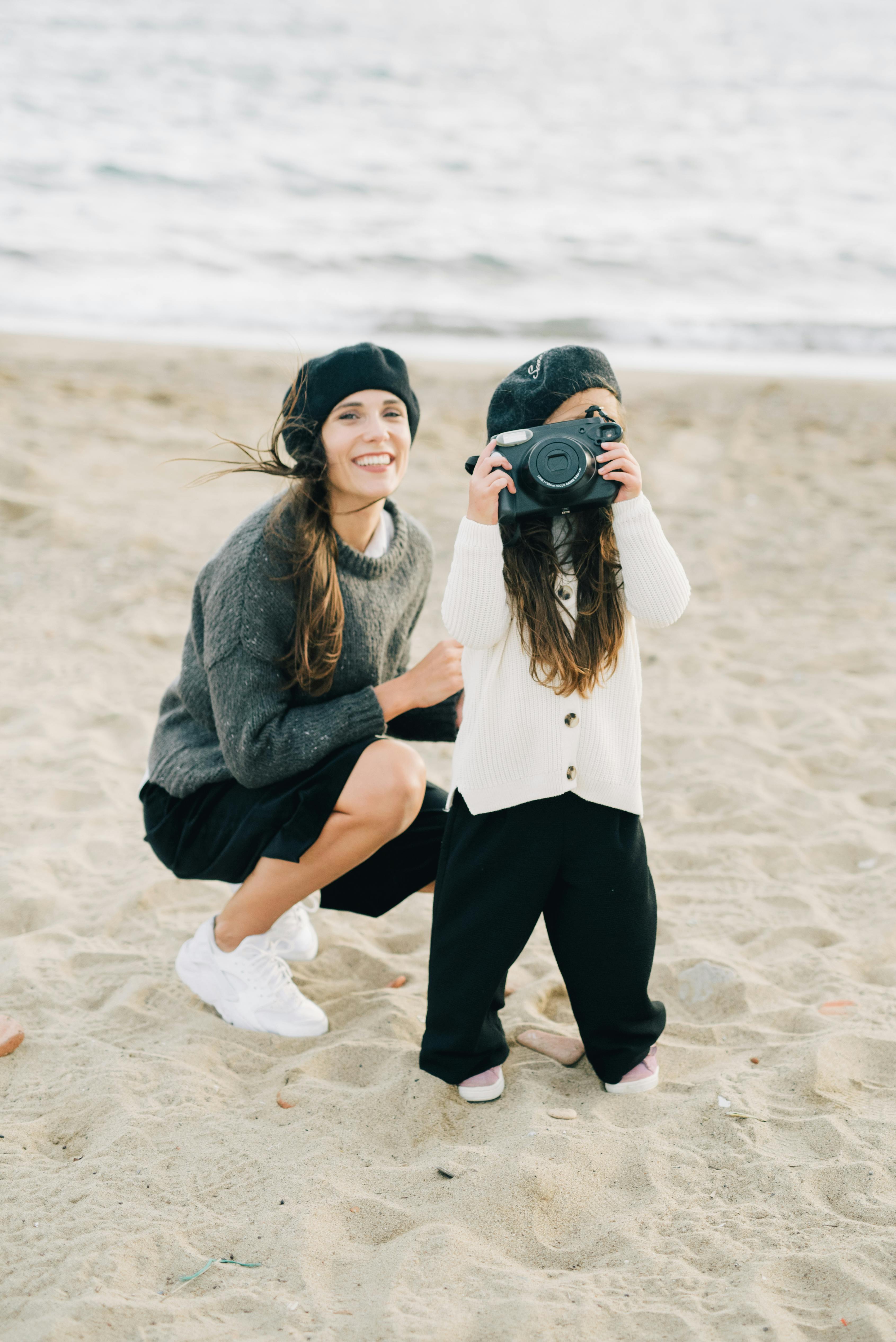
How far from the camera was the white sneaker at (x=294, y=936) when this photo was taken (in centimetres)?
227

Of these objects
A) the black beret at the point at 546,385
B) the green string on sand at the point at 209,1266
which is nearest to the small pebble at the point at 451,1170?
the green string on sand at the point at 209,1266

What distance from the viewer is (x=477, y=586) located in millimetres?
1651

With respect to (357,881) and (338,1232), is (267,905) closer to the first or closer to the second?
(357,881)

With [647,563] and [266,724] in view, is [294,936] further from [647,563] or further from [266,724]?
[647,563]

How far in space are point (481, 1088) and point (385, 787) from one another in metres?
0.56

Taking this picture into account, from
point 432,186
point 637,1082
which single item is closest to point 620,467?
point 637,1082

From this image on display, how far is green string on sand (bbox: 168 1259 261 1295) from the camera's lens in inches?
57.9

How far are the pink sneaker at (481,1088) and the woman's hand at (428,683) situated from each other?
67cm

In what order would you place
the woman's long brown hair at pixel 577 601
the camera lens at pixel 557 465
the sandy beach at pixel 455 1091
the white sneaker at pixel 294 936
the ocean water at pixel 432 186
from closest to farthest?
the sandy beach at pixel 455 1091, the camera lens at pixel 557 465, the woman's long brown hair at pixel 577 601, the white sneaker at pixel 294 936, the ocean water at pixel 432 186

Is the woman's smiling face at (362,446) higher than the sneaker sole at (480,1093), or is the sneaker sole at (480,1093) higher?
the woman's smiling face at (362,446)

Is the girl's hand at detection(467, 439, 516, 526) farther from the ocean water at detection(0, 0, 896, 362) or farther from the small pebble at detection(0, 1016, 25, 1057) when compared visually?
the ocean water at detection(0, 0, 896, 362)

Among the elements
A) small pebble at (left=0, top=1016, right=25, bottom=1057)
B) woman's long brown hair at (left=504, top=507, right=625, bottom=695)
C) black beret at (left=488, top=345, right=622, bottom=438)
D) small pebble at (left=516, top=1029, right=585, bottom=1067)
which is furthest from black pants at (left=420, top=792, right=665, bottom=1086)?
small pebble at (left=0, top=1016, right=25, bottom=1057)

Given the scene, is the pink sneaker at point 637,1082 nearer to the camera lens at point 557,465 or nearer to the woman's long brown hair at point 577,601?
the woman's long brown hair at point 577,601

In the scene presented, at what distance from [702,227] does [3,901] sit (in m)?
11.5
